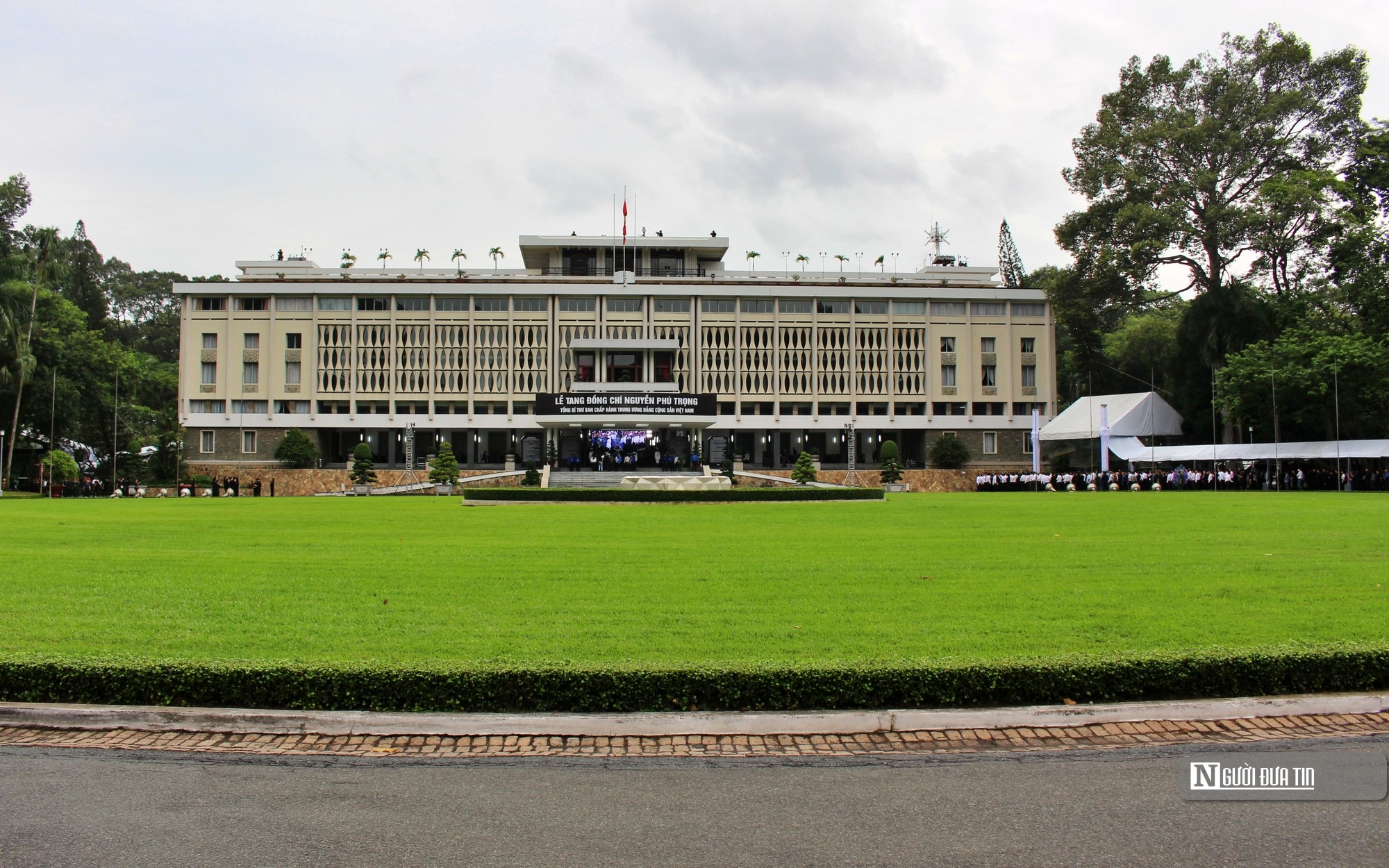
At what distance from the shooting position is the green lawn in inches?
329

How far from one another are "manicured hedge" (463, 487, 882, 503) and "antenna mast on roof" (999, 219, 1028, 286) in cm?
6815

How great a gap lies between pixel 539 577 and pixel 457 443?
204ft

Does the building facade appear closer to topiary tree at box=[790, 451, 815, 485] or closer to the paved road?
topiary tree at box=[790, 451, 815, 485]

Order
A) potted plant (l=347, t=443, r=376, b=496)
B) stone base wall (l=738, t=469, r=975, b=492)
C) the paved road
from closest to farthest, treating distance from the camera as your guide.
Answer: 1. the paved road
2. potted plant (l=347, t=443, r=376, b=496)
3. stone base wall (l=738, t=469, r=975, b=492)

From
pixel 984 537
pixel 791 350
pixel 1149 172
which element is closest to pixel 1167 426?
pixel 1149 172

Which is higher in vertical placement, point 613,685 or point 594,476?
point 594,476

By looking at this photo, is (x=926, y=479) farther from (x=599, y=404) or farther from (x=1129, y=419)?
(x=599, y=404)

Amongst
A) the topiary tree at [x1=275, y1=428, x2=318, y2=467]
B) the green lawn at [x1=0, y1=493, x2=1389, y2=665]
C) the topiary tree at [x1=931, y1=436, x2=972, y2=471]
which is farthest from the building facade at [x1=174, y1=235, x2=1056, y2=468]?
the green lawn at [x1=0, y1=493, x2=1389, y2=665]

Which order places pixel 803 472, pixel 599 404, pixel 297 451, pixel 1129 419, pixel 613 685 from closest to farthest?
pixel 613 685 < pixel 803 472 < pixel 1129 419 < pixel 599 404 < pixel 297 451

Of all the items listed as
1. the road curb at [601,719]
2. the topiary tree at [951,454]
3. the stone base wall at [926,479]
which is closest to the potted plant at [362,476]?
the stone base wall at [926,479]

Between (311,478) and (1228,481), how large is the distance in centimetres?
5229

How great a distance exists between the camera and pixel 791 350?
73.6 meters

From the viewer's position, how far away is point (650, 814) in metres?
5.29

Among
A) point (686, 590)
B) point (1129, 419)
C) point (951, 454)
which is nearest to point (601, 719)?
point (686, 590)
